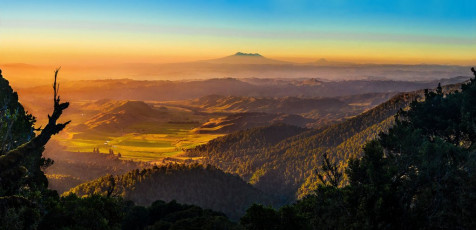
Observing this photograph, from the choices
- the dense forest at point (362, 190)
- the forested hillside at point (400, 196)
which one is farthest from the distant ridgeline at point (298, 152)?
the forested hillside at point (400, 196)

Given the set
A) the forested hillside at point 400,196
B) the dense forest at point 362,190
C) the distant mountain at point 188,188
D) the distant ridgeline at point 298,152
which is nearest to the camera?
the dense forest at point 362,190

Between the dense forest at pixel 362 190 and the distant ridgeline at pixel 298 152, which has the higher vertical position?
the dense forest at pixel 362 190

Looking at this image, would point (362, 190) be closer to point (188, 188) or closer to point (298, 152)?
point (188, 188)

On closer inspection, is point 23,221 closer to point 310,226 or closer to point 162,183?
point 310,226

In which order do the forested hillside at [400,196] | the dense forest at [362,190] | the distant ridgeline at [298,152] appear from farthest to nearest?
the distant ridgeline at [298,152], the forested hillside at [400,196], the dense forest at [362,190]

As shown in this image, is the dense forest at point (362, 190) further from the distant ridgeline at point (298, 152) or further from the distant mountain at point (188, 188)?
the distant ridgeline at point (298, 152)

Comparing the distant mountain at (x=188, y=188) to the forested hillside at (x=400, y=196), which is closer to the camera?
the forested hillside at (x=400, y=196)

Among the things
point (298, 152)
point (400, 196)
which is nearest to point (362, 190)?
point (400, 196)
